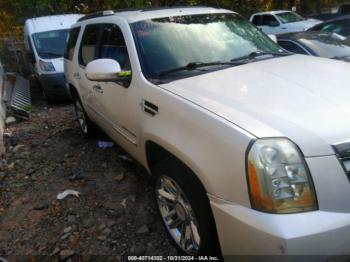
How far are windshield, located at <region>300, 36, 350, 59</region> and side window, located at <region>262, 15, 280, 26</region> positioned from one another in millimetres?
9052

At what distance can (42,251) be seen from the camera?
11.2 feet

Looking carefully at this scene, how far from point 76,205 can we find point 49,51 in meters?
6.74

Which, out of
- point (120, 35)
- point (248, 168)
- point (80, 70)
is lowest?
point (80, 70)

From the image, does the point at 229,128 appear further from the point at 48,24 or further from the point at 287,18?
the point at 287,18

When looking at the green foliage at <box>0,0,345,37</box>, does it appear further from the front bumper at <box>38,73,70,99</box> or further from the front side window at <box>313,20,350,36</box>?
the front side window at <box>313,20,350,36</box>

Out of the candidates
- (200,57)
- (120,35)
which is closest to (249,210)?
(200,57)

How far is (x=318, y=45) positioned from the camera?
6.98 meters

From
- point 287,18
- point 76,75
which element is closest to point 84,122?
point 76,75

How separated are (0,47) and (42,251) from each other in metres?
12.6

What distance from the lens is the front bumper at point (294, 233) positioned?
6.66ft

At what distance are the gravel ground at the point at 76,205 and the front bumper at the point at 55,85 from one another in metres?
3.15

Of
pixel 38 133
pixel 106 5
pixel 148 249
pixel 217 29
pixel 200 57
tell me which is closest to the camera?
pixel 148 249

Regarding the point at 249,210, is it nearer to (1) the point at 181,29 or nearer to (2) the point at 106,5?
(1) the point at 181,29

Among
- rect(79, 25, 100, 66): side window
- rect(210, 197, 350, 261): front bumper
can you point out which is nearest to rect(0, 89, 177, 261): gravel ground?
rect(210, 197, 350, 261): front bumper
